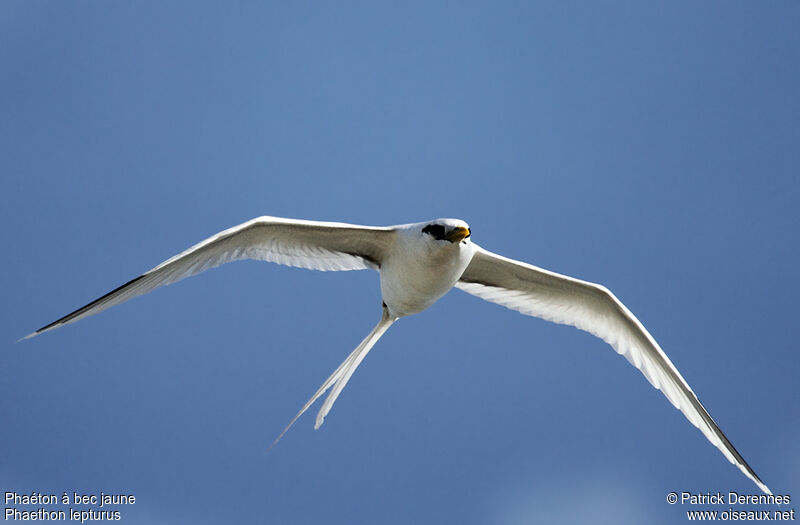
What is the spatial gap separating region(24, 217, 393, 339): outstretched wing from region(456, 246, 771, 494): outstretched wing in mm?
1601

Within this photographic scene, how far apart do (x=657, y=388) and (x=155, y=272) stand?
713 cm

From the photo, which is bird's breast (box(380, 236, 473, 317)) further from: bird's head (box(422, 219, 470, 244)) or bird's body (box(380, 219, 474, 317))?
bird's head (box(422, 219, 470, 244))

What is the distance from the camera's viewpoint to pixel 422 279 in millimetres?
10242

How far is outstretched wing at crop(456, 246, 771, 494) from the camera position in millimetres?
11641

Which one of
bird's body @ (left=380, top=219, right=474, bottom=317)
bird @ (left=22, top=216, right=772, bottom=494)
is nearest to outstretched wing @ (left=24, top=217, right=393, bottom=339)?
bird @ (left=22, top=216, right=772, bottom=494)

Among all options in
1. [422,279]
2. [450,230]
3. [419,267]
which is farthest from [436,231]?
[422,279]

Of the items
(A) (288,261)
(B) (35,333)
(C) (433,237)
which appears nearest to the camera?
(B) (35,333)

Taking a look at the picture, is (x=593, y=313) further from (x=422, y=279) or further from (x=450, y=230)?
(x=450, y=230)

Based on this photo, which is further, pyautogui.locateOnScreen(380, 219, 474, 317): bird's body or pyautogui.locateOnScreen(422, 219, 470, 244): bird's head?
pyautogui.locateOnScreen(380, 219, 474, 317): bird's body

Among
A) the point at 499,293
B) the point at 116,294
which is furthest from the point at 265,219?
the point at 499,293

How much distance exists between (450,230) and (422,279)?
3.09 feet

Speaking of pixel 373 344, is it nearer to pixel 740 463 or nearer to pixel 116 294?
pixel 116 294

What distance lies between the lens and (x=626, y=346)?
39.7 feet

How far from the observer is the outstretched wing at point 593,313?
11.6 metres
